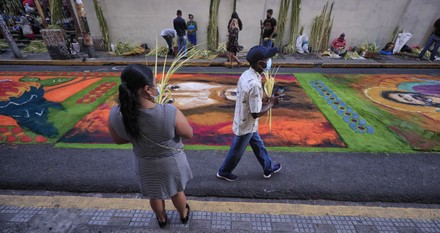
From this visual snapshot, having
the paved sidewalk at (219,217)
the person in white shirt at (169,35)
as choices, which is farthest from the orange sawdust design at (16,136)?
the person in white shirt at (169,35)

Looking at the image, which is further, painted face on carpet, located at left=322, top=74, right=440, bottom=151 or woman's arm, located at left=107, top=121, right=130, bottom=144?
painted face on carpet, located at left=322, top=74, right=440, bottom=151

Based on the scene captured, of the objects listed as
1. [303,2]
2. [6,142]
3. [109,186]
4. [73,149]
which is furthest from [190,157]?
[303,2]

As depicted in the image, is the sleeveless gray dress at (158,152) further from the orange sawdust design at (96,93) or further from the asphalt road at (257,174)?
the orange sawdust design at (96,93)

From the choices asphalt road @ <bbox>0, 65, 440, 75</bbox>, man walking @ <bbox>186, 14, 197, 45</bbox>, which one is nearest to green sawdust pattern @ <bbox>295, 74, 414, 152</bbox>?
asphalt road @ <bbox>0, 65, 440, 75</bbox>

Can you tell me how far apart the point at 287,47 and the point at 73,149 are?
8910 mm

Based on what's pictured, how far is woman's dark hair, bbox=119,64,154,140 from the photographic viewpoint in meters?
1.60

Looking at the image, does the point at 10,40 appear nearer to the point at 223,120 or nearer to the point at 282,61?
the point at 223,120

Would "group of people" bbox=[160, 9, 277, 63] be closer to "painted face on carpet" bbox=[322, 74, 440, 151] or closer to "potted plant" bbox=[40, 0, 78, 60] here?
"painted face on carpet" bbox=[322, 74, 440, 151]

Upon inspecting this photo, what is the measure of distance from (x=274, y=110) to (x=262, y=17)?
6.12m

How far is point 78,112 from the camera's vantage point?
5.11 metres

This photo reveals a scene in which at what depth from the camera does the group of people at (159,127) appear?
165 cm

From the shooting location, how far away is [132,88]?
1634mm

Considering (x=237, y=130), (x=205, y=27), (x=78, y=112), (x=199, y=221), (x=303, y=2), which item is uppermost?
(x=303, y=2)

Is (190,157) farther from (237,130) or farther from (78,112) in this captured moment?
(78,112)
